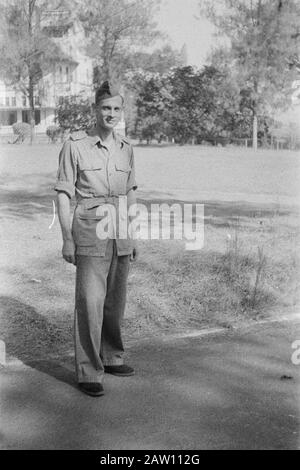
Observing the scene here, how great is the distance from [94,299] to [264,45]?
50.1 feet

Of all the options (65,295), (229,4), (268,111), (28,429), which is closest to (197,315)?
(65,295)

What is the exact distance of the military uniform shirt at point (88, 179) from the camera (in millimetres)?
4148

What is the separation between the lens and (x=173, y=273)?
7281 mm

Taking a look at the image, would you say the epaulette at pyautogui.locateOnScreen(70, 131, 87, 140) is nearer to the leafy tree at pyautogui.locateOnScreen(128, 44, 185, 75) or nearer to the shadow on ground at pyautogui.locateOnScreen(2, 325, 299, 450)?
the shadow on ground at pyautogui.locateOnScreen(2, 325, 299, 450)

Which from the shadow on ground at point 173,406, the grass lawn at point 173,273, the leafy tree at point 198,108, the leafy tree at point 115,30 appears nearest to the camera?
the shadow on ground at point 173,406

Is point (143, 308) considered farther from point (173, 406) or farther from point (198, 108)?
point (198, 108)

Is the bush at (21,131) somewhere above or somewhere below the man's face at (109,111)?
below

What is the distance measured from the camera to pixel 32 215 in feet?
36.7

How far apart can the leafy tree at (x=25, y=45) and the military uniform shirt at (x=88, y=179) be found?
62.8 feet

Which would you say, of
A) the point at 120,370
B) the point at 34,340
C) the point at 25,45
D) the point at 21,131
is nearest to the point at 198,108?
the point at 25,45

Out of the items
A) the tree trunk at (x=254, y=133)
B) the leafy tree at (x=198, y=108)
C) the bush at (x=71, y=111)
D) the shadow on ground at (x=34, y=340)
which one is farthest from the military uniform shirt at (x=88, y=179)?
the bush at (x=71, y=111)

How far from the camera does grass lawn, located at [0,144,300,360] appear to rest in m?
5.77

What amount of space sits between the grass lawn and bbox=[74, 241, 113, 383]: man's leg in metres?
0.77

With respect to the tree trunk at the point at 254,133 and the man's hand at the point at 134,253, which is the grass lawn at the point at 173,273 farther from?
the tree trunk at the point at 254,133
